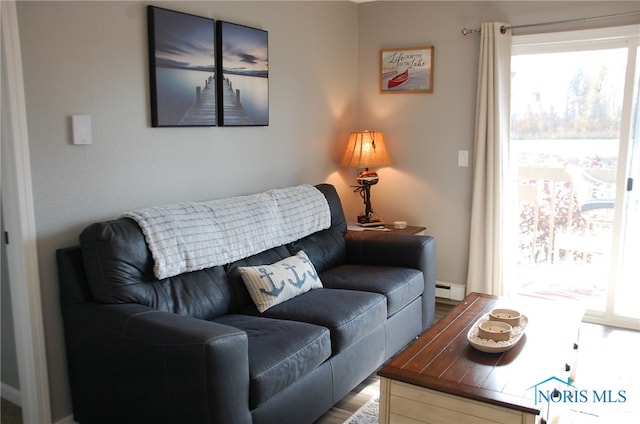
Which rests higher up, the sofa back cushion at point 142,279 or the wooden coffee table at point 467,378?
the sofa back cushion at point 142,279

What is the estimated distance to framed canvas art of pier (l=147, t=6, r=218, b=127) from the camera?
288 centimetres

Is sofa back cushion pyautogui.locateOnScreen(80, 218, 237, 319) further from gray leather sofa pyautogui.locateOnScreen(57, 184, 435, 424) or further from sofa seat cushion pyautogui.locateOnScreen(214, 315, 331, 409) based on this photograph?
sofa seat cushion pyautogui.locateOnScreen(214, 315, 331, 409)

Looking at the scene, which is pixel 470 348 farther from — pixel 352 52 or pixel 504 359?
pixel 352 52

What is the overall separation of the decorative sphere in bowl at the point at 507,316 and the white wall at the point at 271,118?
66.6 inches

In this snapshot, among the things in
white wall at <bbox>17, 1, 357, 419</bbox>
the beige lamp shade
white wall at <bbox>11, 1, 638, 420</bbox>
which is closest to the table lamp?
the beige lamp shade

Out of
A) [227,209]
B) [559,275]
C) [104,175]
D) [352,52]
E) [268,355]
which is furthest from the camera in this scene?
[352,52]

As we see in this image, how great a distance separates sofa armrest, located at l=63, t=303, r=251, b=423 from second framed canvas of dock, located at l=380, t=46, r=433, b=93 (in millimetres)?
2861

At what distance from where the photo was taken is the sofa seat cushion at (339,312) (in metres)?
2.69

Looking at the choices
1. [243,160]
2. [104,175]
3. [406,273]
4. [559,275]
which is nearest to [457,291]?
[559,275]

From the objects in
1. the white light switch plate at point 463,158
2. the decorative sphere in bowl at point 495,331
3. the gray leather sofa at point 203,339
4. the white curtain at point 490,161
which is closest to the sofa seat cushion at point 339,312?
the gray leather sofa at point 203,339

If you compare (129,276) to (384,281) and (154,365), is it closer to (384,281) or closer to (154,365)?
(154,365)

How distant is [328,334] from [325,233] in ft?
4.07

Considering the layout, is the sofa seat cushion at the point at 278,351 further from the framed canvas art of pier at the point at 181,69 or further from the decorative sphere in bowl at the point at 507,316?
the framed canvas art of pier at the point at 181,69

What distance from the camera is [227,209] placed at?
9.88 feet
